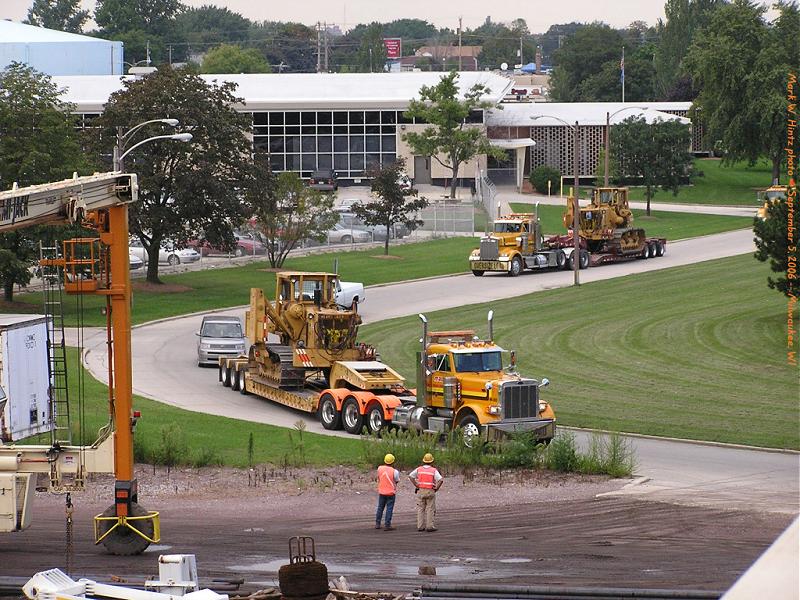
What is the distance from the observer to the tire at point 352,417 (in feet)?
104

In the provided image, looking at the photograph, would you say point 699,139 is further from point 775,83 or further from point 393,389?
point 393,389

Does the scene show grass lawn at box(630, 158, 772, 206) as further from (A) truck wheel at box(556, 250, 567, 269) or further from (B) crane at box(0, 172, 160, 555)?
(B) crane at box(0, 172, 160, 555)

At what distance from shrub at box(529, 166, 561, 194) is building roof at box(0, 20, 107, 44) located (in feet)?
154

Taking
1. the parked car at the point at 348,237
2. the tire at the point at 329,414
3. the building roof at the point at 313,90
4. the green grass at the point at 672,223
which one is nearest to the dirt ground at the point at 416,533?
the tire at the point at 329,414

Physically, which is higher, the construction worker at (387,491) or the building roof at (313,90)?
the building roof at (313,90)

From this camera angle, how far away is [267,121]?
101 metres

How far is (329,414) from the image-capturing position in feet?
108

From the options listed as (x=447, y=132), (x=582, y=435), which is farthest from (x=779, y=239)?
(x=447, y=132)

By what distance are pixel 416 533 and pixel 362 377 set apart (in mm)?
11273

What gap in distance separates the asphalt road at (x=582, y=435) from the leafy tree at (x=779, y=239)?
39.8 ft

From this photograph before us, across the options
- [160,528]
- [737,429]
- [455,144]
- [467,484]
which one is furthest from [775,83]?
[160,528]

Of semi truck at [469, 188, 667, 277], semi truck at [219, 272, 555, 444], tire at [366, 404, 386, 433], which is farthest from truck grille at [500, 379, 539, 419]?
semi truck at [469, 188, 667, 277]

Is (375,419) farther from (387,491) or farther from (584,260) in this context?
(584,260)

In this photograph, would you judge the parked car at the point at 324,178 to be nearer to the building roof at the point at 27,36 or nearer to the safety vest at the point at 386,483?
the building roof at the point at 27,36
